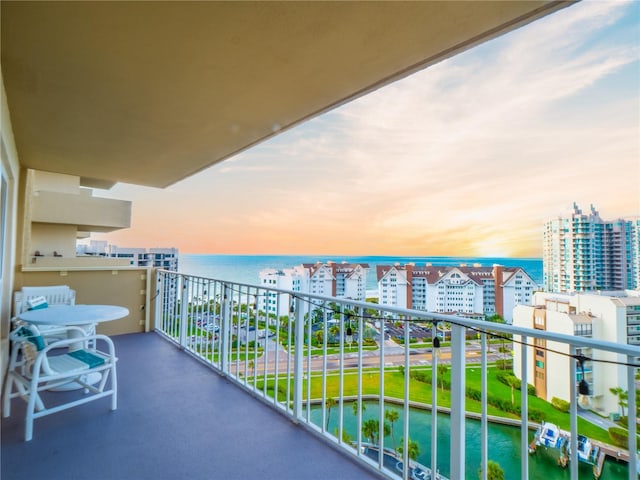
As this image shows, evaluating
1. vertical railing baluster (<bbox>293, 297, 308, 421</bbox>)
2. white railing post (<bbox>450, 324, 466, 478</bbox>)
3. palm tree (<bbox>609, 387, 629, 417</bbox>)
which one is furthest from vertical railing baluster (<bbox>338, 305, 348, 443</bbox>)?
palm tree (<bbox>609, 387, 629, 417</bbox>)

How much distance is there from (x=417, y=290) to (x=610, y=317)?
6.59 ft

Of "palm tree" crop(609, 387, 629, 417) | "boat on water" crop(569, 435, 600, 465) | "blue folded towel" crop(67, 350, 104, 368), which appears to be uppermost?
"palm tree" crop(609, 387, 629, 417)

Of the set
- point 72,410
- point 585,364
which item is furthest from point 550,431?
point 72,410

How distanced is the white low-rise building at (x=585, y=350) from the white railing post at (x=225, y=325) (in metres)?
2.72

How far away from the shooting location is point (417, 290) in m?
3.55

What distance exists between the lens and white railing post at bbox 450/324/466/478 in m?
1.47

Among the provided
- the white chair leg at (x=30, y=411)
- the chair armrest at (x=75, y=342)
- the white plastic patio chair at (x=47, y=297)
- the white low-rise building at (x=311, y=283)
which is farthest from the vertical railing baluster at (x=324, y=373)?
the white plastic patio chair at (x=47, y=297)

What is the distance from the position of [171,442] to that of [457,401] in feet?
6.17

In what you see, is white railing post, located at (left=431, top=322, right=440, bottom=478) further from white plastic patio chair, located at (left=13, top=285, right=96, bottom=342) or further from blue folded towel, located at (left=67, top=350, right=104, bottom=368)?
white plastic patio chair, located at (left=13, top=285, right=96, bottom=342)

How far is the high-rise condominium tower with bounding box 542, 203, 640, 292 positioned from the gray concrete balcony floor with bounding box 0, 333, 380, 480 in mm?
3183

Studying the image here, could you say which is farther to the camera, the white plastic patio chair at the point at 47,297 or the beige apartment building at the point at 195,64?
the white plastic patio chair at the point at 47,297

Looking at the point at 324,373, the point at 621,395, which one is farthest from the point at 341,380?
the point at 621,395

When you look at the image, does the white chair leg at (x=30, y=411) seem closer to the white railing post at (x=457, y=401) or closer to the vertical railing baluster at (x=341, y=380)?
the vertical railing baluster at (x=341, y=380)

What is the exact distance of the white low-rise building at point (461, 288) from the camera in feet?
10.2
